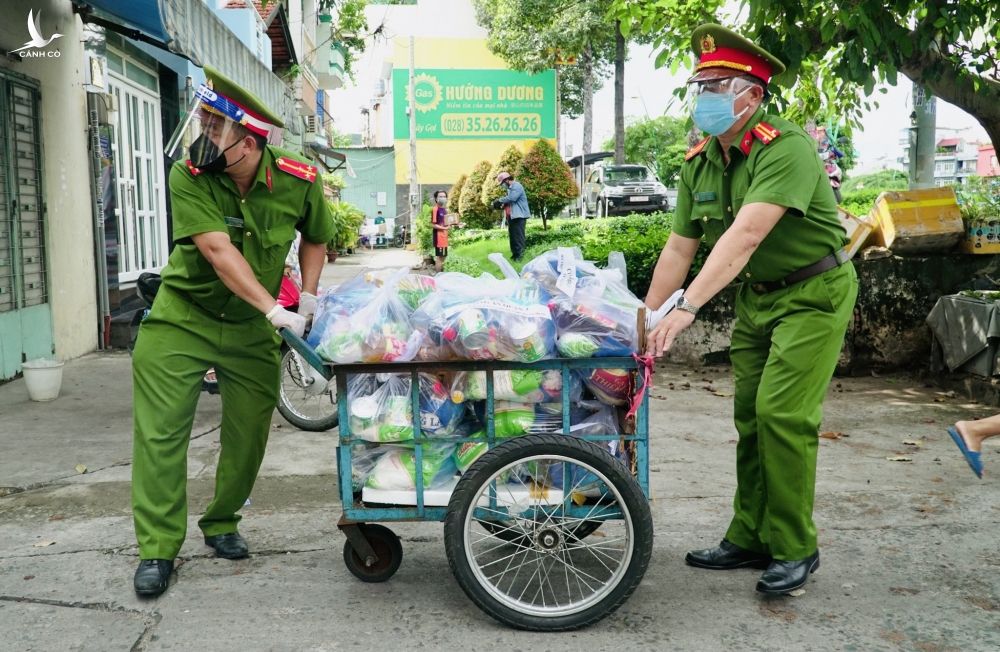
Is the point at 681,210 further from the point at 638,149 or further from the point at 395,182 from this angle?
the point at 638,149

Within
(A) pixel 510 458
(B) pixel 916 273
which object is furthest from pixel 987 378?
(A) pixel 510 458

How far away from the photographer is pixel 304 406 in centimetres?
650

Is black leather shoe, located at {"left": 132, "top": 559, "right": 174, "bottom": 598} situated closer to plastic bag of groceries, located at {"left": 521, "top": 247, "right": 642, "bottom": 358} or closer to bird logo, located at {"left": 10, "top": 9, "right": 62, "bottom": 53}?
plastic bag of groceries, located at {"left": 521, "top": 247, "right": 642, "bottom": 358}

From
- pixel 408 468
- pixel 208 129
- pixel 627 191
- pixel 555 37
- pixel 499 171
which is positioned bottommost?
pixel 408 468

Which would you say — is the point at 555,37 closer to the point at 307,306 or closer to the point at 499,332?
the point at 307,306

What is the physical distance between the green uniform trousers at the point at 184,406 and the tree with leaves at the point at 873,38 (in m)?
4.01

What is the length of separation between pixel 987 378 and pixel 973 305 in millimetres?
553

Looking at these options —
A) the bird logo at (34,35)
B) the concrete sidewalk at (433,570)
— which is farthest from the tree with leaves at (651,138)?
the concrete sidewalk at (433,570)

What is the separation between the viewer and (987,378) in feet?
23.1

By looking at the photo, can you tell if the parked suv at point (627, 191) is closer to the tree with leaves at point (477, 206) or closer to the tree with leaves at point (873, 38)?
the tree with leaves at point (477, 206)

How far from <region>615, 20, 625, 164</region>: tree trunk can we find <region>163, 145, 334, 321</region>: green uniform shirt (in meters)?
29.7

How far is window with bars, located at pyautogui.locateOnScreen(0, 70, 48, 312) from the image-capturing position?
24.7ft

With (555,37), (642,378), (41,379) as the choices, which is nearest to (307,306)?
(642,378)

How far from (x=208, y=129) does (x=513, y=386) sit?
1492 millimetres
